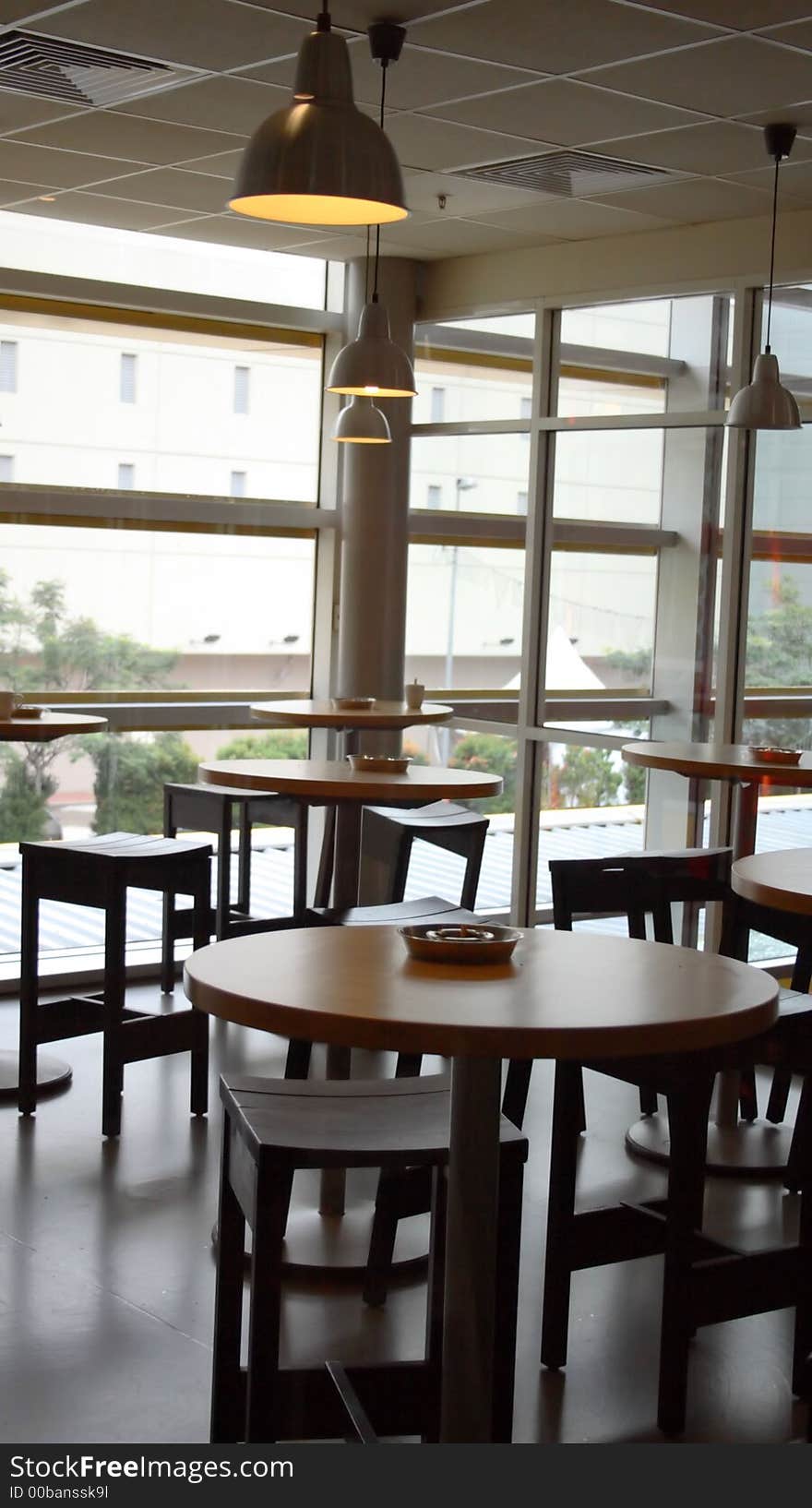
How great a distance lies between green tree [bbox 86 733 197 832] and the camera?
659cm

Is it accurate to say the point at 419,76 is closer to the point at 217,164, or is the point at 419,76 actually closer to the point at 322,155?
the point at 217,164

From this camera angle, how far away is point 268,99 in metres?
4.62

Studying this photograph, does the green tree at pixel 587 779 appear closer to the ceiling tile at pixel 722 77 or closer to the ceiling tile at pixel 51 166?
the ceiling tile at pixel 722 77

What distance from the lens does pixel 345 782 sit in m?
4.26

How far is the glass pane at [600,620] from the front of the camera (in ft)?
21.3

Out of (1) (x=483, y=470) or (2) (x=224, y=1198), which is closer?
(2) (x=224, y=1198)

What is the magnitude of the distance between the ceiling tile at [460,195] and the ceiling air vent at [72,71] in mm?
1203

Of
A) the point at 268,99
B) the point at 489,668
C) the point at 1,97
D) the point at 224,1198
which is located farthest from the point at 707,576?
the point at 224,1198

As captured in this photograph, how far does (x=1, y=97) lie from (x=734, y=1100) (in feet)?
12.3

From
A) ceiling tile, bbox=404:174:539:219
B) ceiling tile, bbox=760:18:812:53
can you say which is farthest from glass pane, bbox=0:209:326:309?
ceiling tile, bbox=760:18:812:53

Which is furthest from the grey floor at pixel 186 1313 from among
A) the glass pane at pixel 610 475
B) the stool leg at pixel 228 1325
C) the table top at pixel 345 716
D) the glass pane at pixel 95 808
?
the glass pane at pixel 610 475

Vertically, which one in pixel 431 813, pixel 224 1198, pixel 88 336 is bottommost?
pixel 224 1198

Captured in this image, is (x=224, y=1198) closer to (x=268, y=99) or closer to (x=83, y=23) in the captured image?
(x=83, y=23)

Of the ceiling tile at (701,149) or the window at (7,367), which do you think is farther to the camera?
the window at (7,367)
